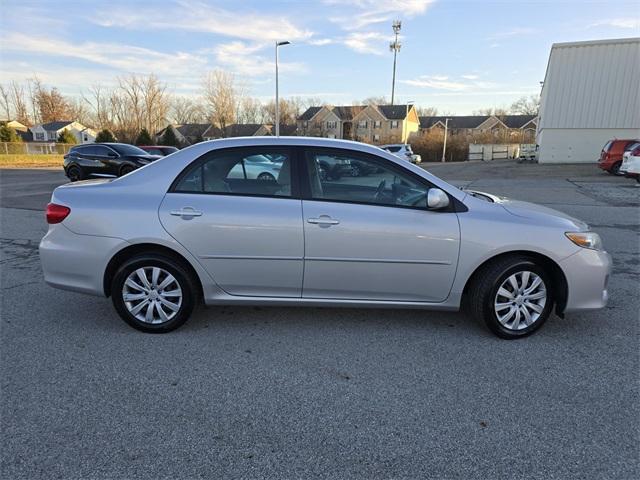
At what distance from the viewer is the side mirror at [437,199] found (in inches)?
132

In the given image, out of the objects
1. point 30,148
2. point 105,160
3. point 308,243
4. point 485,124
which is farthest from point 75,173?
point 485,124

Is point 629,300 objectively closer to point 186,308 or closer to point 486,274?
point 486,274

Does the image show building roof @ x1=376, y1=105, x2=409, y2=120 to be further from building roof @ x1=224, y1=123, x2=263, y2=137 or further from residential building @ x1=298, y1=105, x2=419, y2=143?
building roof @ x1=224, y1=123, x2=263, y2=137

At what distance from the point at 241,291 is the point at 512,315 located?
7.58 ft

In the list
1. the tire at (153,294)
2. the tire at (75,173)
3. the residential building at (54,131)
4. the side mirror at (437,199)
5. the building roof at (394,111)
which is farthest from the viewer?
the building roof at (394,111)

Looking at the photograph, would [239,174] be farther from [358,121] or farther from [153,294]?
[358,121]

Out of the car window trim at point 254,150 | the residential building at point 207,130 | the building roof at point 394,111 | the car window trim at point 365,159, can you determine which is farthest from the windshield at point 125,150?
the building roof at point 394,111

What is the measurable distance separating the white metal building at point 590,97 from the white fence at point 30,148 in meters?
36.8

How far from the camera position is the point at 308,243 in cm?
346

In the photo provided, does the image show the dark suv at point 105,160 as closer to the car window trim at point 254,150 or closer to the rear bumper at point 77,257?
the rear bumper at point 77,257

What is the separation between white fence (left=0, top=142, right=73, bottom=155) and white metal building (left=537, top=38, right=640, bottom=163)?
121ft

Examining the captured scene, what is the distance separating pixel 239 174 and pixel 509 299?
252 cm

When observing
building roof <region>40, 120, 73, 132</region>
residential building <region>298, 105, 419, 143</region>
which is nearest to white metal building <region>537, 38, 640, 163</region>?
residential building <region>298, 105, 419, 143</region>

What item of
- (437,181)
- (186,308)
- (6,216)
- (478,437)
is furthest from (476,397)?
(6,216)
